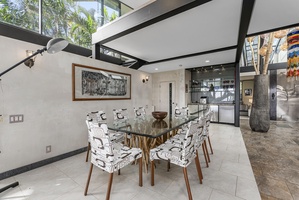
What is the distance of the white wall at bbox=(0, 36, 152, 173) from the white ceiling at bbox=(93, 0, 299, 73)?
1486 mm

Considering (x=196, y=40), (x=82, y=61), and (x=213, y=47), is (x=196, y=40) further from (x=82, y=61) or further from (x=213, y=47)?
(x=82, y=61)

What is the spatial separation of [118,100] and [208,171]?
3.06m

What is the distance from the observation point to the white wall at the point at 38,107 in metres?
2.24

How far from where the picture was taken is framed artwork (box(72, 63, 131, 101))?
324cm

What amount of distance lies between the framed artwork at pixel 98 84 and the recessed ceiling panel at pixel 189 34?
0.80 m

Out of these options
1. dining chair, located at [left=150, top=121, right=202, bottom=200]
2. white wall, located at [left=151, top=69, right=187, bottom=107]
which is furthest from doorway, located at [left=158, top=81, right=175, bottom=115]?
dining chair, located at [left=150, top=121, right=202, bottom=200]

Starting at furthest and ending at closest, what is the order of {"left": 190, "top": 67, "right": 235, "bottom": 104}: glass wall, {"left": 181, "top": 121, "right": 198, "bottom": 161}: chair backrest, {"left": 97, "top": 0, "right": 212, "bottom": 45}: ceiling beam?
{"left": 190, "top": 67, "right": 235, "bottom": 104}: glass wall → {"left": 97, "top": 0, "right": 212, "bottom": 45}: ceiling beam → {"left": 181, "top": 121, "right": 198, "bottom": 161}: chair backrest

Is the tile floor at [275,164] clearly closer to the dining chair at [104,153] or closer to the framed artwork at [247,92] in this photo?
the dining chair at [104,153]

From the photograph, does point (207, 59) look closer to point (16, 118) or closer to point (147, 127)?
point (147, 127)

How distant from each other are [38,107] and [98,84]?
1456 mm

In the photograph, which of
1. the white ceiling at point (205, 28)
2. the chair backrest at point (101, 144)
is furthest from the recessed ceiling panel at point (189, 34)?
the chair backrest at point (101, 144)

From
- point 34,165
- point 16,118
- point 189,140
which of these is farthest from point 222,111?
point 16,118

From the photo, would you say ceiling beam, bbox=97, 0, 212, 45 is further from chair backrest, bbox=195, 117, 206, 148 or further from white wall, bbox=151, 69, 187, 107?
white wall, bbox=151, 69, 187, 107

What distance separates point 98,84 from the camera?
3736 mm
